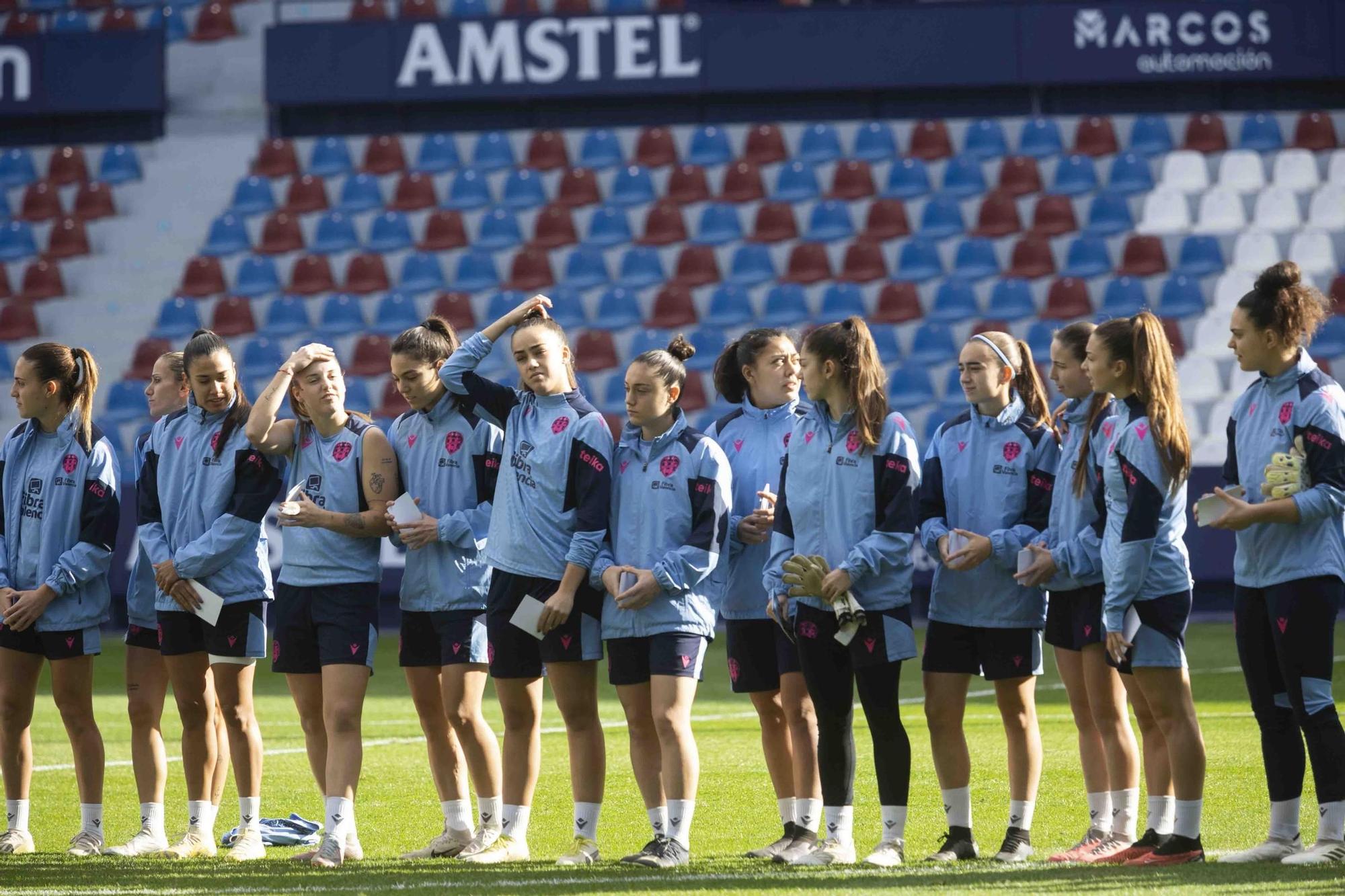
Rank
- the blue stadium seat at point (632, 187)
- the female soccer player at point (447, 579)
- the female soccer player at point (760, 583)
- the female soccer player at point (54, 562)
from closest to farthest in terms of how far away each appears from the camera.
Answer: the female soccer player at point (760, 583) < the female soccer player at point (447, 579) < the female soccer player at point (54, 562) < the blue stadium seat at point (632, 187)

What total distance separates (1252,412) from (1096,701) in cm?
115

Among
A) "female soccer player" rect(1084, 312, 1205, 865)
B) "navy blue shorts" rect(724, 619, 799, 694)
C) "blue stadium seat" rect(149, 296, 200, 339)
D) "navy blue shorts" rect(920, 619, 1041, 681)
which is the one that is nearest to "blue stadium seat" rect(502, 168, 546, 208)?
"blue stadium seat" rect(149, 296, 200, 339)

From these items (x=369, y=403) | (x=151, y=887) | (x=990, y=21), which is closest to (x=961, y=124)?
(x=990, y=21)

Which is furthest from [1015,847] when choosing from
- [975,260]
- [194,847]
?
[975,260]

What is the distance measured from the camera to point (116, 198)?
2067cm

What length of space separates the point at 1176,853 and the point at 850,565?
144 centimetres

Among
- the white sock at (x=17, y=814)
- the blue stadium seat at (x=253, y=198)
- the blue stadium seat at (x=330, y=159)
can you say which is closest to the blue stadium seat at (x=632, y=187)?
the blue stadium seat at (x=330, y=159)

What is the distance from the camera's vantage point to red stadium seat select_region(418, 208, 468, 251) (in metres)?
19.5

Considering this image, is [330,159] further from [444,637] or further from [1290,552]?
[1290,552]

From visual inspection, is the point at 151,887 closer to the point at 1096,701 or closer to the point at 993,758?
the point at 1096,701

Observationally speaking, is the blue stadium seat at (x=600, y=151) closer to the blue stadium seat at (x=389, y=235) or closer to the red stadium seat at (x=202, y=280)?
the blue stadium seat at (x=389, y=235)

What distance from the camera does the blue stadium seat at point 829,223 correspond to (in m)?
19.0

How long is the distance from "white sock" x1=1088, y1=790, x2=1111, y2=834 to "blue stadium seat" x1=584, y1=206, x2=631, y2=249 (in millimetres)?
13870

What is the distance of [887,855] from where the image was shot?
18.5 ft
